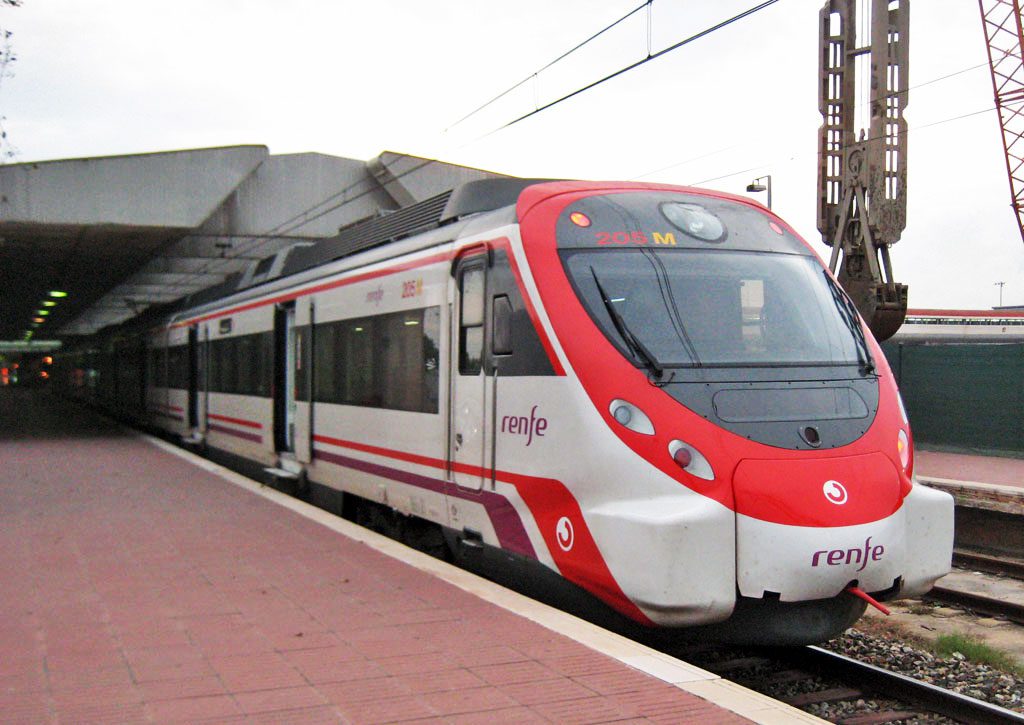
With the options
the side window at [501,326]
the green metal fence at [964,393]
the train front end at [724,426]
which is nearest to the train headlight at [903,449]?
the train front end at [724,426]

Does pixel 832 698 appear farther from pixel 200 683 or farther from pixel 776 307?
pixel 200 683

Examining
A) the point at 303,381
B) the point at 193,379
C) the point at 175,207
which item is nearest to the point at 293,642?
the point at 303,381

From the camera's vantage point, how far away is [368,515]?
9.95 metres

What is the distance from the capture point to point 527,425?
6.43 meters

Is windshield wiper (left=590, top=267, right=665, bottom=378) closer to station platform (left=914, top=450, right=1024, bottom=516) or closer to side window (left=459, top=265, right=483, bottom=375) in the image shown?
side window (left=459, top=265, right=483, bottom=375)

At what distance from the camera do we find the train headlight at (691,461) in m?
5.55

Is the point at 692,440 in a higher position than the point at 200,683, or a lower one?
higher

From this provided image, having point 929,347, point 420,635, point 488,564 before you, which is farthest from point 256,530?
point 929,347

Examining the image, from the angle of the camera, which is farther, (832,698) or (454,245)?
(454,245)

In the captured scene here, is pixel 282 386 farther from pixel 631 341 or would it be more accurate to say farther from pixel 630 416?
pixel 630 416

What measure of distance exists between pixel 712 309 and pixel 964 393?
13.3 m

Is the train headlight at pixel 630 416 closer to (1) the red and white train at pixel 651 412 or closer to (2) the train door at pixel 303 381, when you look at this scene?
(1) the red and white train at pixel 651 412

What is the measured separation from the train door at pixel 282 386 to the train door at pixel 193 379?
6.14 metres

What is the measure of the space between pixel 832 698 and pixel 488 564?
96.1 inches
